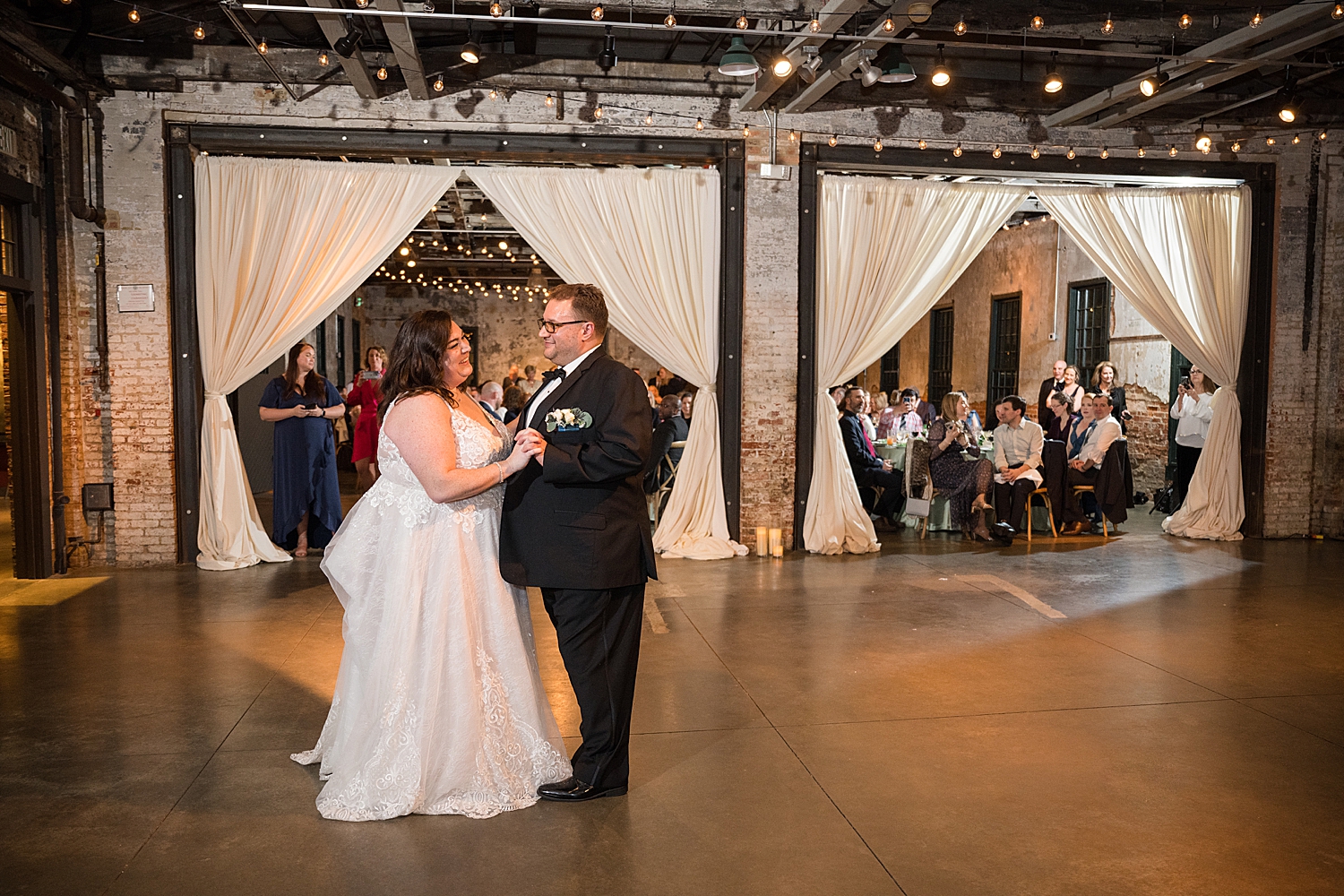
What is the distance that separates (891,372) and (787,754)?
588 inches

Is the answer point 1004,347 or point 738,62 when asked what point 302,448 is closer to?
point 738,62

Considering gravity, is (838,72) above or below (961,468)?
above

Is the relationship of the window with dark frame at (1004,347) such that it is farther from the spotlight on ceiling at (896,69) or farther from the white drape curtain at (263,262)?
the white drape curtain at (263,262)

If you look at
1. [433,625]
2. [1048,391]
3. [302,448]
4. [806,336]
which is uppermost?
[806,336]

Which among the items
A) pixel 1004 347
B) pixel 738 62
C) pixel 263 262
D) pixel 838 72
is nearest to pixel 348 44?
pixel 263 262

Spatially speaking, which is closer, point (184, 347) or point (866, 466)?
point (184, 347)

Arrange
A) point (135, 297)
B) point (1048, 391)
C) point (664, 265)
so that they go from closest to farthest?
1. point (135, 297)
2. point (664, 265)
3. point (1048, 391)

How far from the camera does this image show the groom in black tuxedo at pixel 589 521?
306cm

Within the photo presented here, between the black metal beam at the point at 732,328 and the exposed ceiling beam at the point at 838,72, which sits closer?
the exposed ceiling beam at the point at 838,72

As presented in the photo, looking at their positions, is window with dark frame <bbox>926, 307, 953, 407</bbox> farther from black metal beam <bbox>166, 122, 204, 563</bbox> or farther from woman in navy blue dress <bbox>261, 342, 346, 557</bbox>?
black metal beam <bbox>166, 122, 204, 563</bbox>

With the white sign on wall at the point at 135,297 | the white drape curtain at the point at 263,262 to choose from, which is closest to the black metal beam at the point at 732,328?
the white drape curtain at the point at 263,262

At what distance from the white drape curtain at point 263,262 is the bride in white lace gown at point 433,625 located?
467 centimetres

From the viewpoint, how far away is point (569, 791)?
3250 millimetres

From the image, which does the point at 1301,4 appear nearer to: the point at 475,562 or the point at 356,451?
the point at 475,562
